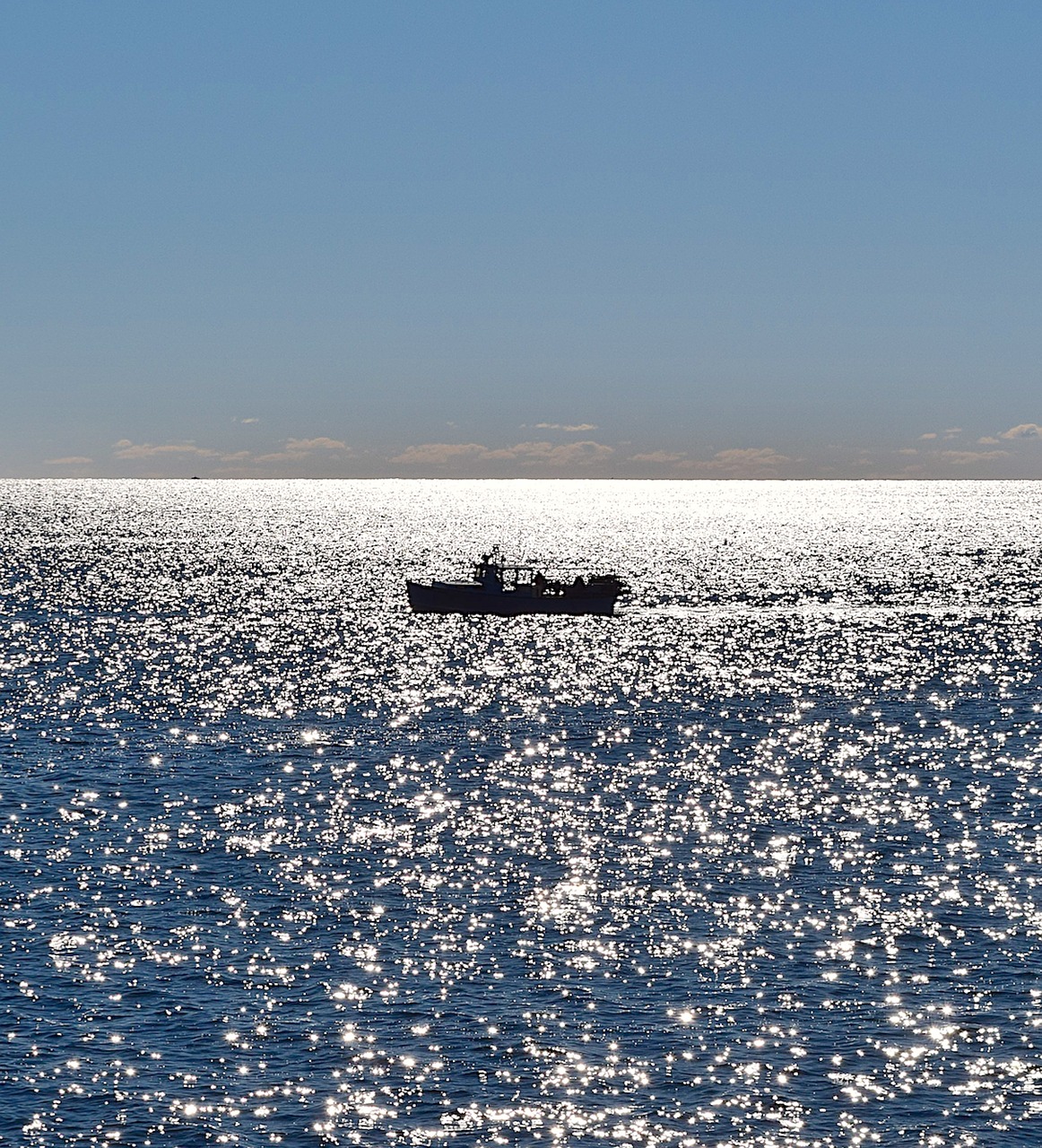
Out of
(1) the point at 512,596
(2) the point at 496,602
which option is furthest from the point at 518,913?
(2) the point at 496,602

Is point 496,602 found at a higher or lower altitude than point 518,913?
higher

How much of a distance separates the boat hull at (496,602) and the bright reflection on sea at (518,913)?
49.9m

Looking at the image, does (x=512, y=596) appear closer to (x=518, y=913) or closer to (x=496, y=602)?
(x=496, y=602)

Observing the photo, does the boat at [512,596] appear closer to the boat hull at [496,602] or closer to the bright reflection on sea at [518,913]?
the boat hull at [496,602]

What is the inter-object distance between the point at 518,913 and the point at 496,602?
358 ft

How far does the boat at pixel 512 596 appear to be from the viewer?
15738 cm

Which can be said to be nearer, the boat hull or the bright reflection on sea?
the bright reflection on sea

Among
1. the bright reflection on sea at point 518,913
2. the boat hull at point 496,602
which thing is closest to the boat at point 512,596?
the boat hull at point 496,602

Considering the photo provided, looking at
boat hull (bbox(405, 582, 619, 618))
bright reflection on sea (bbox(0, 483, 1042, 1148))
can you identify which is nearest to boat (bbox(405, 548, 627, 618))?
boat hull (bbox(405, 582, 619, 618))

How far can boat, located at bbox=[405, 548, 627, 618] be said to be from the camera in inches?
6196

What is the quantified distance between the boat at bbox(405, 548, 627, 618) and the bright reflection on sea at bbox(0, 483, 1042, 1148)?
164 feet

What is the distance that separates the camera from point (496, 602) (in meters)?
159

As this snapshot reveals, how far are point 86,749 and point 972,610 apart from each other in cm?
12123

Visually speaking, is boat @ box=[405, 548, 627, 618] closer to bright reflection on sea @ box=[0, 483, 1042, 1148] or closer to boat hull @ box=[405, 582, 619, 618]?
boat hull @ box=[405, 582, 619, 618]
